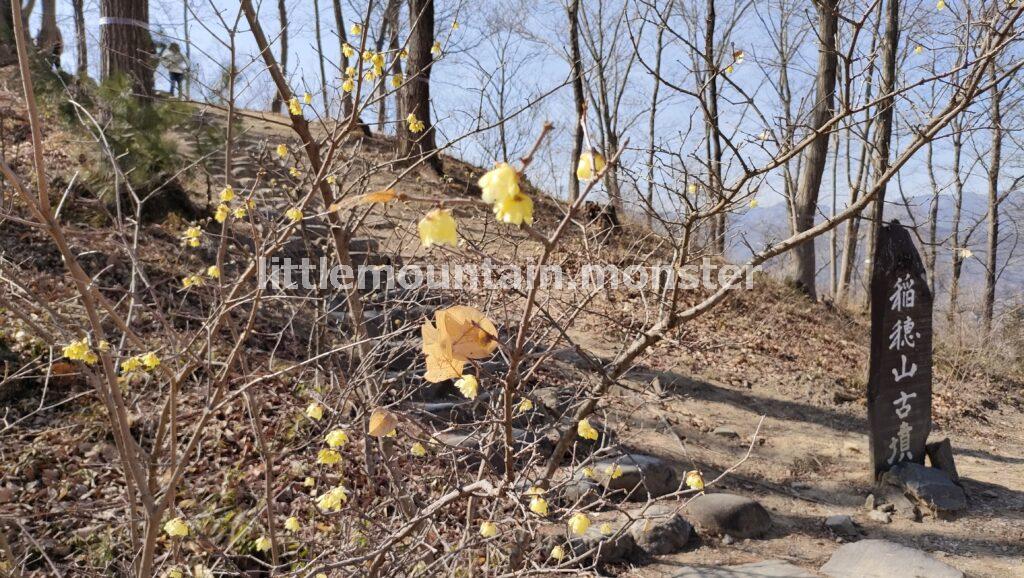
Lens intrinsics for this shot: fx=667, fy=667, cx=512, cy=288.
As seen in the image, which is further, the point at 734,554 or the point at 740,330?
the point at 740,330

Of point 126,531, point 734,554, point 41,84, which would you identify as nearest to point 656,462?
point 734,554

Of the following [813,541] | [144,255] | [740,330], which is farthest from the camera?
[740,330]

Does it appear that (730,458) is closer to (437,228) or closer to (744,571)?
(744,571)

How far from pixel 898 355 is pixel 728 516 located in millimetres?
1960

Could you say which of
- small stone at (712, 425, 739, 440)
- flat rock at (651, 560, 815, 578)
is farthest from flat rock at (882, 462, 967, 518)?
flat rock at (651, 560, 815, 578)

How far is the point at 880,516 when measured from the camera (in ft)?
13.5

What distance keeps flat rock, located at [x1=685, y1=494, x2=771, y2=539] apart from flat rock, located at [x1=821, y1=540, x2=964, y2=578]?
0.47 meters

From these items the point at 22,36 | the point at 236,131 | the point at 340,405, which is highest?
the point at 236,131

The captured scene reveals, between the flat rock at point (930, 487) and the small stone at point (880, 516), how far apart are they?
313mm

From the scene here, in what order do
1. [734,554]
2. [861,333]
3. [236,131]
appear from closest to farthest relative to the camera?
[734,554] < [236,131] < [861,333]

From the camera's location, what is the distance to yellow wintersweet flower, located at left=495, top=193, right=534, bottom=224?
84 cm

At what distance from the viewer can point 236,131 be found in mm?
6484

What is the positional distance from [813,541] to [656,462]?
941mm

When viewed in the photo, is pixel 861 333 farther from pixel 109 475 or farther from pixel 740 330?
pixel 109 475
